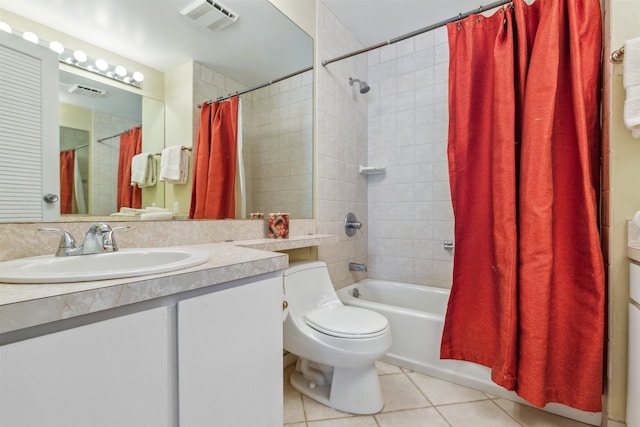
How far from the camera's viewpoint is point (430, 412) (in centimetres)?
138

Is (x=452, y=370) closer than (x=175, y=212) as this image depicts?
No

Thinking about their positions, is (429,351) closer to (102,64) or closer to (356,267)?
(356,267)

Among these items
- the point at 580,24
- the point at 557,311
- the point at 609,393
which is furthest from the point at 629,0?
the point at 609,393

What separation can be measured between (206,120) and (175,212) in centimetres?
46

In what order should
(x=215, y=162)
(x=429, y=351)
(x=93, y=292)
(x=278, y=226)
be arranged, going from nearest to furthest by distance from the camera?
(x=93, y=292)
(x=215, y=162)
(x=278, y=226)
(x=429, y=351)

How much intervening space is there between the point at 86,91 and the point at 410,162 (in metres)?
2.04

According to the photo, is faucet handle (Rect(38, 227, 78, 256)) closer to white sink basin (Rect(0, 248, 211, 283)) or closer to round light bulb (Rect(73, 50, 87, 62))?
white sink basin (Rect(0, 248, 211, 283))

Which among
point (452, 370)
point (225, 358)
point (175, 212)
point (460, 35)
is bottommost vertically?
point (452, 370)

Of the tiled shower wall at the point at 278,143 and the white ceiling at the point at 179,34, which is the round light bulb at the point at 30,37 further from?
the tiled shower wall at the point at 278,143

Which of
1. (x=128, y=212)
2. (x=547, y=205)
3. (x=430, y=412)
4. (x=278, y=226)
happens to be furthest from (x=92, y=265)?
(x=547, y=205)

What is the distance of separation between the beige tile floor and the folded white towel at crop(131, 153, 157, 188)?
3.97 ft

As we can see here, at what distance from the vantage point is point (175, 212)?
4.06ft

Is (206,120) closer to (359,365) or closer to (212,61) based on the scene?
(212,61)

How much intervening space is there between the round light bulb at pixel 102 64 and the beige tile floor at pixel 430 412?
162 centimetres
